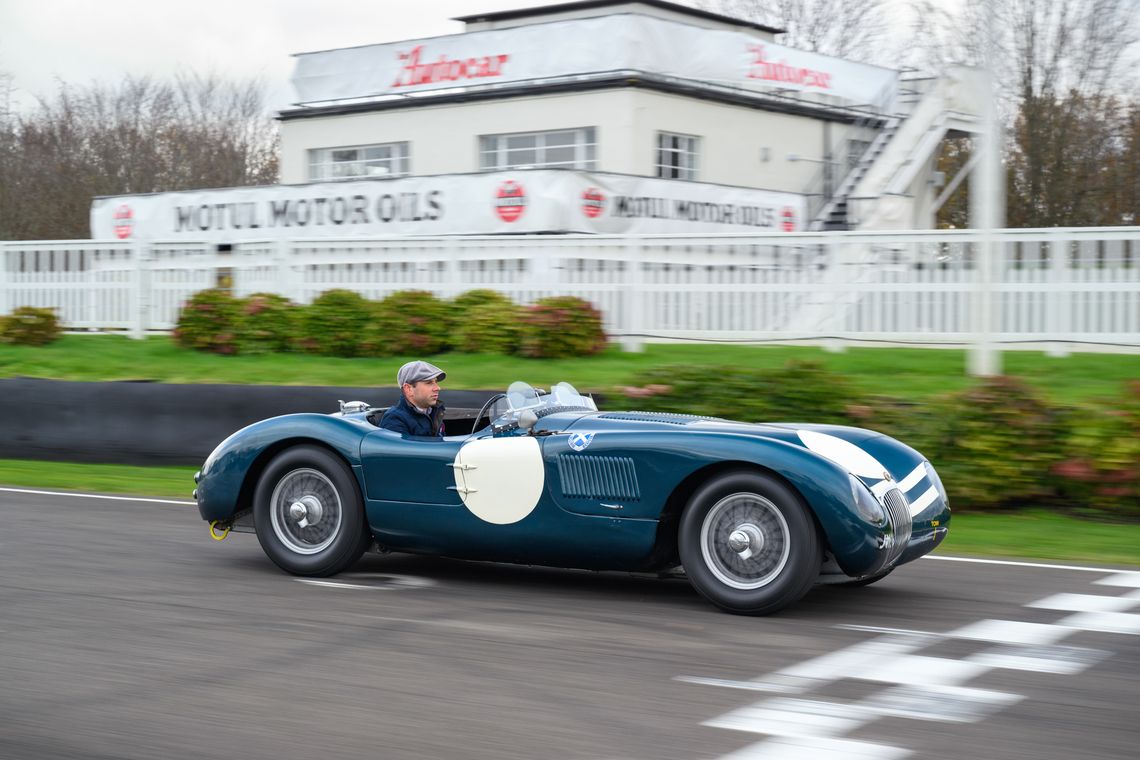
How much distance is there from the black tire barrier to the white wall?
1345cm

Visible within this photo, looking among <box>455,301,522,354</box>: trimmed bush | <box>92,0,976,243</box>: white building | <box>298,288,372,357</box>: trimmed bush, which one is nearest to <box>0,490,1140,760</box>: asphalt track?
<box>455,301,522,354</box>: trimmed bush

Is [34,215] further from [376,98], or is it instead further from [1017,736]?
[1017,736]

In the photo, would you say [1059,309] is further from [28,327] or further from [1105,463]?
[28,327]

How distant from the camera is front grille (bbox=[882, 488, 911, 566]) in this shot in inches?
246

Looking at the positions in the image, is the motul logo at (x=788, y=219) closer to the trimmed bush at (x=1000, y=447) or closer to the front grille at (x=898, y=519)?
the trimmed bush at (x=1000, y=447)

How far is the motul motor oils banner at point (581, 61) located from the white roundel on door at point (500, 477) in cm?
1891

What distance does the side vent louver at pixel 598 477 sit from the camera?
6555 mm

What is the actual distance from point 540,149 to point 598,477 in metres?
20.7

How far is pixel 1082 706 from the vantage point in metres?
4.84

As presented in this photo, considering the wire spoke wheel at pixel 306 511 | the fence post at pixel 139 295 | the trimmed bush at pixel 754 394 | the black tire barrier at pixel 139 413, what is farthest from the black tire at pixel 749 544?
the fence post at pixel 139 295

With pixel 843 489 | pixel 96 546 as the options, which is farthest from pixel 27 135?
pixel 843 489

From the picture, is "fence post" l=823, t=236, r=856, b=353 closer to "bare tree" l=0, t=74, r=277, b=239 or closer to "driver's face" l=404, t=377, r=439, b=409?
"driver's face" l=404, t=377, r=439, b=409

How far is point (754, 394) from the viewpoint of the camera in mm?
11281

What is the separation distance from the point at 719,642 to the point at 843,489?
91cm
